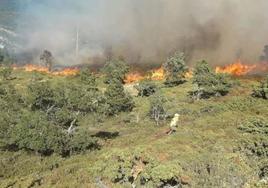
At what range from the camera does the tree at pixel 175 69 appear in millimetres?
116931

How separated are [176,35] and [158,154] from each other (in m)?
131

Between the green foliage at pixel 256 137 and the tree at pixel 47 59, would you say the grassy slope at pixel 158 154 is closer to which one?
the green foliage at pixel 256 137

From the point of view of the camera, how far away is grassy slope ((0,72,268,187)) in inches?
1393

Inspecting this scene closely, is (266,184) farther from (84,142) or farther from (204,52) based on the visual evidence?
(204,52)

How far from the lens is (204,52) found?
14975cm

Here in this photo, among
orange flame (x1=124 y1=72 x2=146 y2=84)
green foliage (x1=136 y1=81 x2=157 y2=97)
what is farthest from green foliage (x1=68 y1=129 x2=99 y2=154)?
orange flame (x1=124 y1=72 x2=146 y2=84)

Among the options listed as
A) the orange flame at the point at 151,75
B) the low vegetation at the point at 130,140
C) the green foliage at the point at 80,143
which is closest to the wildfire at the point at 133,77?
the orange flame at the point at 151,75

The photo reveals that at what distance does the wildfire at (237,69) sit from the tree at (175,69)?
12805 millimetres

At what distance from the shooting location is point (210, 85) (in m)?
94.9

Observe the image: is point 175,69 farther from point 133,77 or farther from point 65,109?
point 65,109

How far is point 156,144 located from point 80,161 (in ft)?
23.8

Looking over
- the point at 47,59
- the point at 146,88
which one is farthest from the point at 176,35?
the point at 146,88

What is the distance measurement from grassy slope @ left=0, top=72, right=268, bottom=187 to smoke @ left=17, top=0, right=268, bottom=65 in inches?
2948

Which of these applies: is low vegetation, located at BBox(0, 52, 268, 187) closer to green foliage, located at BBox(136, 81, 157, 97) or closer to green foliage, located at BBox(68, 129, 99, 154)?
green foliage, located at BBox(68, 129, 99, 154)
